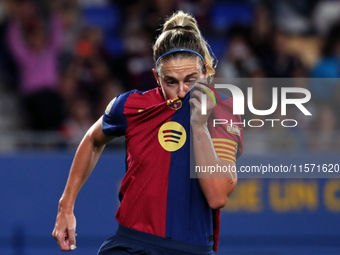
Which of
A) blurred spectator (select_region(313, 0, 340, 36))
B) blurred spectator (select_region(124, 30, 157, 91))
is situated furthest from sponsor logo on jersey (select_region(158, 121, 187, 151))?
blurred spectator (select_region(313, 0, 340, 36))

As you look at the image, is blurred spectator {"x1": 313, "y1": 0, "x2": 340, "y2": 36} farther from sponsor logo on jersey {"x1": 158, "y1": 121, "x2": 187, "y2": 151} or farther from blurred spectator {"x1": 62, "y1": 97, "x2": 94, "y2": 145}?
sponsor logo on jersey {"x1": 158, "y1": 121, "x2": 187, "y2": 151}

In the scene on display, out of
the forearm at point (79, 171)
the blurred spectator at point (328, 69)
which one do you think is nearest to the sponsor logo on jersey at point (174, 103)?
the forearm at point (79, 171)

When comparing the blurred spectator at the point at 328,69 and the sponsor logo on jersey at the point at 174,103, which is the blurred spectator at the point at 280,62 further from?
the sponsor logo on jersey at the point at 174,103

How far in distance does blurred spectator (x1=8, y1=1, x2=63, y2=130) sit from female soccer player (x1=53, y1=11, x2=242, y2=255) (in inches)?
140

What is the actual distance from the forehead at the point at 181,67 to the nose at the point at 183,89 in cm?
5

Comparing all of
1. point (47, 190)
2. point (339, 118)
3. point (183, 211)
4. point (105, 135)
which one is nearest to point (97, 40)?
point (47, 190)

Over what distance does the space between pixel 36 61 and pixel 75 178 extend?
3940mm

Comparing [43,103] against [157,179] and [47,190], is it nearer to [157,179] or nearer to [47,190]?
[47,190]

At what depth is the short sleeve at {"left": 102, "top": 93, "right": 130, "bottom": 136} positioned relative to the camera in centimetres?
237

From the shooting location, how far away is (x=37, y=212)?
532 cm

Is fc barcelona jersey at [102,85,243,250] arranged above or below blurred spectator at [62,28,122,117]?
below

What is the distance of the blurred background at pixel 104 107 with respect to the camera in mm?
5230

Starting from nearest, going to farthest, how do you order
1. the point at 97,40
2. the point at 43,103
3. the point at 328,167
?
the point at 328,167 < the point at 43,103 < the point at 97,40

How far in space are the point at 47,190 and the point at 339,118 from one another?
3148mm
